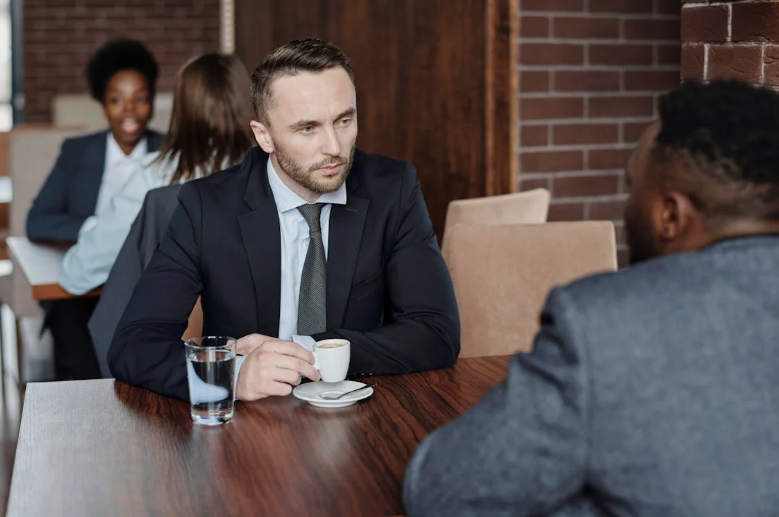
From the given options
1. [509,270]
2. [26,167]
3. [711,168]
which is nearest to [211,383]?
[711,168]

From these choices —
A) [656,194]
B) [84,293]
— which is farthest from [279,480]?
[84,293]

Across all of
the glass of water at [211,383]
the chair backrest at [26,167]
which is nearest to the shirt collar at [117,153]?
the chair backrest at [26,167]

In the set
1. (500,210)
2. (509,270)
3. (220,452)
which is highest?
(500,210)

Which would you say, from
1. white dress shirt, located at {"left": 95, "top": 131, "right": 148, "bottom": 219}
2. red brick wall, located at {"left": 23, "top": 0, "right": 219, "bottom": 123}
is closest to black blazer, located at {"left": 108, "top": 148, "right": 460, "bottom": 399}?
white dress shirt, located at {"left": 95, "top": 131, "right": 148, "bottom": 219}

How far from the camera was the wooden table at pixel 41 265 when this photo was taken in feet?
9.25

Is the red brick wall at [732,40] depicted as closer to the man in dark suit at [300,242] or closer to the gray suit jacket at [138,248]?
the man in dark suit at [300,242]

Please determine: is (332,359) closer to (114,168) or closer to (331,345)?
(331,345)

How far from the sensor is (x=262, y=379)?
5.22 ft

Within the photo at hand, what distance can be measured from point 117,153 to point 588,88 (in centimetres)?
164

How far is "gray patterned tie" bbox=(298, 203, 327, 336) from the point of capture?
1.99 metres

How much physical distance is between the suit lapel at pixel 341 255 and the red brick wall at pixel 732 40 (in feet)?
2.51

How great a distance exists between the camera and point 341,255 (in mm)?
2000

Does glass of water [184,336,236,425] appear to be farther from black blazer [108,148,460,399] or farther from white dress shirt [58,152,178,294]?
white dress shirt [58,152,178,294]

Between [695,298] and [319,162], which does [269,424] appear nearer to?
[319,162]
